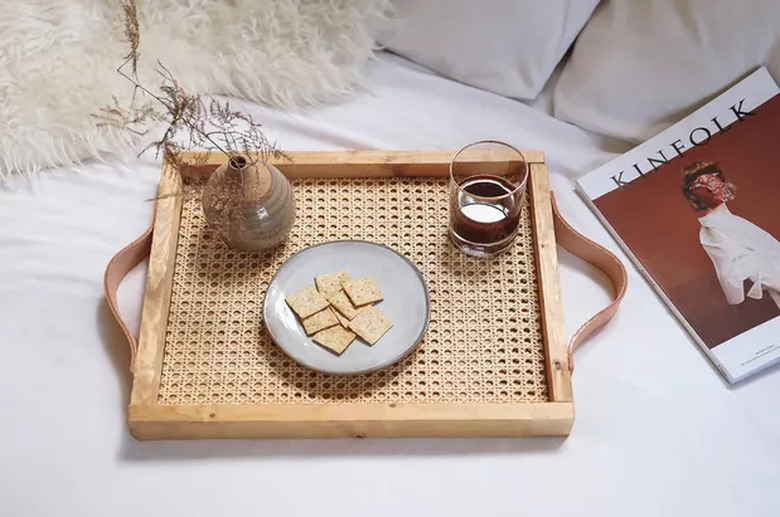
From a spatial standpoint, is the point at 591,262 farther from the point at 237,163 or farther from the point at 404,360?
the point at 237,163

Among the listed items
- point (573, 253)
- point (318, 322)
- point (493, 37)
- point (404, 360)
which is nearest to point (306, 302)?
point (318, 322)

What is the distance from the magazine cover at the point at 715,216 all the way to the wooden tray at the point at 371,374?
4.9 inches

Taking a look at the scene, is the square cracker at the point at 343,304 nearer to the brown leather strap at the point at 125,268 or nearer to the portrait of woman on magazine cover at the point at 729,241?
the brown leather strap at the point at 125,268

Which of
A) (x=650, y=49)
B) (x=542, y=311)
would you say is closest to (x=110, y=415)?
(x=542, y=311)

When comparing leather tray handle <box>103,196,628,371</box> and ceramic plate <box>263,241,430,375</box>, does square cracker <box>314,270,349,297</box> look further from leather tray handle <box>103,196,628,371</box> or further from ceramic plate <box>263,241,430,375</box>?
leather tray handle <box>103,196,628,371</box>

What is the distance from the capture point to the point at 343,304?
101 centimetres

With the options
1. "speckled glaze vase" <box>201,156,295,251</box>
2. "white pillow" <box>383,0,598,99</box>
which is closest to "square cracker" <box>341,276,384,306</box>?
"speckled glaze vase" <box>201,156,295,251</box>

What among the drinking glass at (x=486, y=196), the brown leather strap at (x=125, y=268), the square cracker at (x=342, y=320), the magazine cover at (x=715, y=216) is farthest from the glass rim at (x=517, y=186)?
the brown leather strap at (x=125, y=268)

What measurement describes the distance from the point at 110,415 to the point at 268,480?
21 cm

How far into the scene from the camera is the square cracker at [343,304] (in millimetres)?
1008

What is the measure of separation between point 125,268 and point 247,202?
8.3 inches

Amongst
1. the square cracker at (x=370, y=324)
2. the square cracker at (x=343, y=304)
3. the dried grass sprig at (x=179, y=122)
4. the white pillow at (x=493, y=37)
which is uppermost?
the white pillow at (x=493, y=37)

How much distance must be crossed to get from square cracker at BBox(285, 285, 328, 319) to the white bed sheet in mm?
154

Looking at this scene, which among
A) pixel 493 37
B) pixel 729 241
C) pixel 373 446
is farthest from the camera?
pixel 493 37
